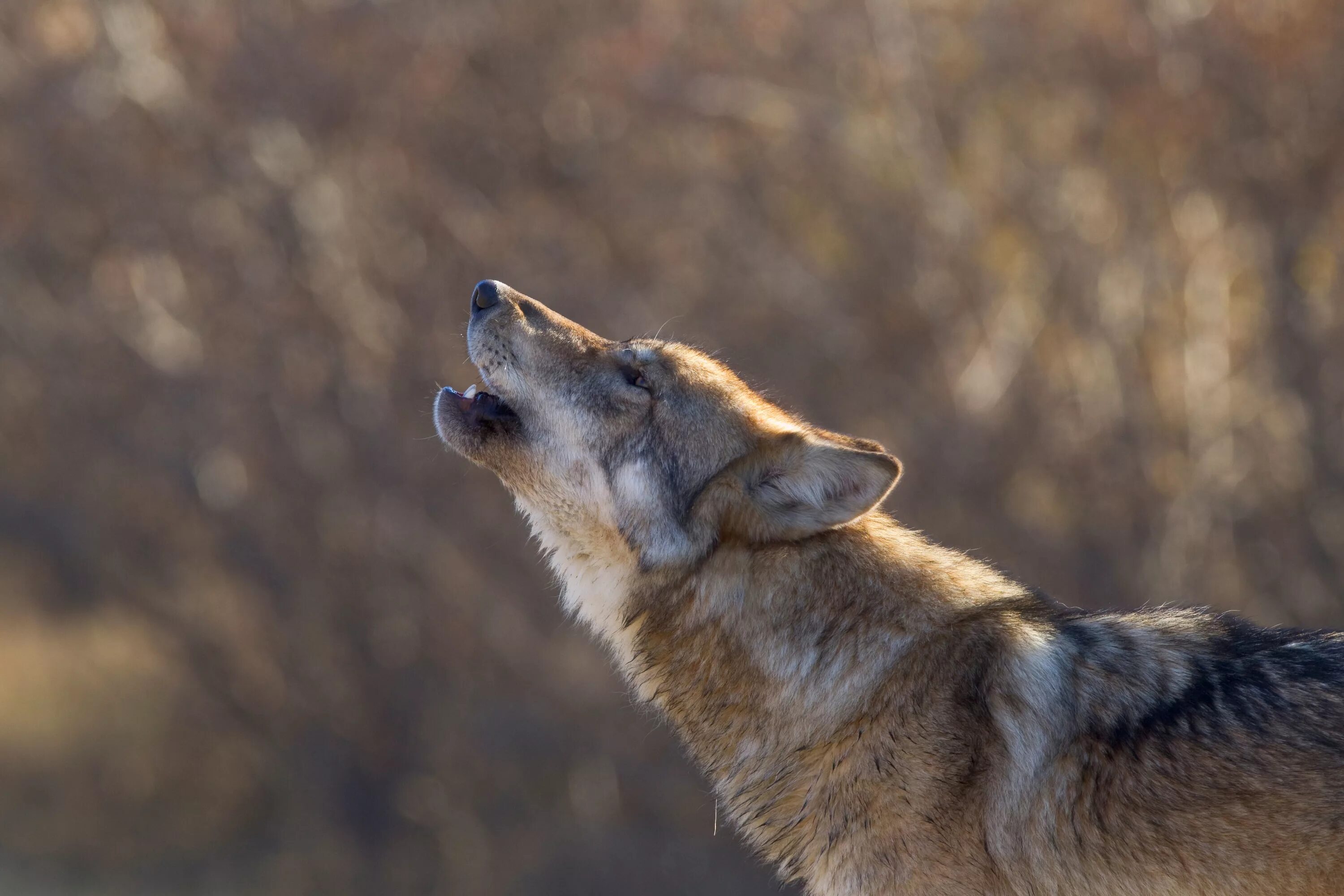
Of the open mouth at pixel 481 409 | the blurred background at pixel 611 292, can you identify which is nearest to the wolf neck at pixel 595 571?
the open mouth at pixel 481 409

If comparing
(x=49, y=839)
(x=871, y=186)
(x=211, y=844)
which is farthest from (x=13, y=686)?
(x=871, y=186)

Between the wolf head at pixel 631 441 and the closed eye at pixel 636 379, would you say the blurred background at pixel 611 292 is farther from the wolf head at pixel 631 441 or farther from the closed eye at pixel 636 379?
the closed eye at pixel 636 379

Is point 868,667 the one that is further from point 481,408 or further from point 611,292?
point 611,292

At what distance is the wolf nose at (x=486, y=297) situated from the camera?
507cm

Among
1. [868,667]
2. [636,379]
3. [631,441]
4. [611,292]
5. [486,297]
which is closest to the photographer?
[868,667]

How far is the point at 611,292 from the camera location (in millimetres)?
11000

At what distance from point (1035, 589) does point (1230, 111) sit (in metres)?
7.46

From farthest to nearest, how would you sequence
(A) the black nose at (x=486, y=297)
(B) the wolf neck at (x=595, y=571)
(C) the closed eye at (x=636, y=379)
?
1. (A) the black nose at (x=486, y=297)
2. (C) the closed eye at (x=636, y=379)
3. (B) the wolf neck at (x=595, y=571)

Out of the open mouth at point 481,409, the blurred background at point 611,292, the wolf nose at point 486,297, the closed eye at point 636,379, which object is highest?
the blurred background at point 611,292

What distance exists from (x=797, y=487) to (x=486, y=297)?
1.41m

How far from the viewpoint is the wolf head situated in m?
4.64

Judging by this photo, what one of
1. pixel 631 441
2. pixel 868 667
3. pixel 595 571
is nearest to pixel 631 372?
pixel 631 441

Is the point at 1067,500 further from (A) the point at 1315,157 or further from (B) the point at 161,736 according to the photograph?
(B) the point at 161,736

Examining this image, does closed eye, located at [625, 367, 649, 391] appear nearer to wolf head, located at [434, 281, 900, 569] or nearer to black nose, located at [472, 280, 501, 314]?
wolf head, located at [434, 281, 900, 569]
